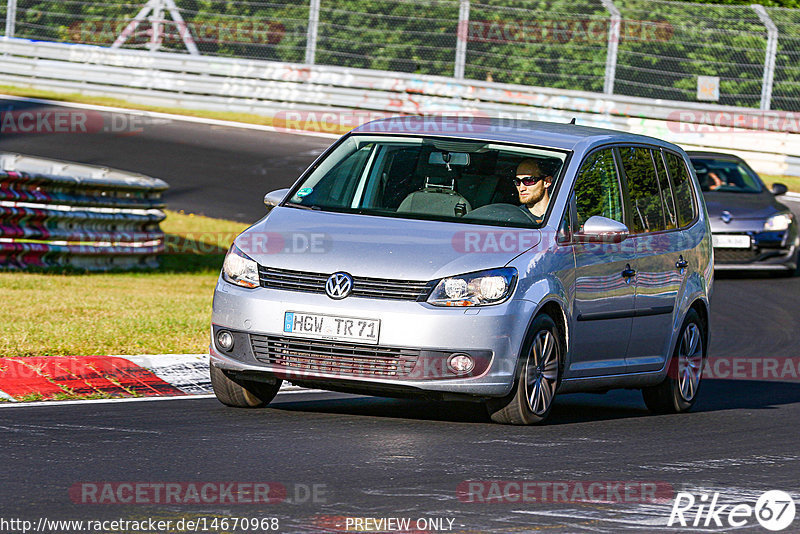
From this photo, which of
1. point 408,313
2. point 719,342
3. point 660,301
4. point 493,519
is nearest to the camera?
point 493,519

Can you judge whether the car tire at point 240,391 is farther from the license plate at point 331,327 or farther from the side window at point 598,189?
the side window at point 598,189

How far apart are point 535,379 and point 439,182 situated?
1361mm

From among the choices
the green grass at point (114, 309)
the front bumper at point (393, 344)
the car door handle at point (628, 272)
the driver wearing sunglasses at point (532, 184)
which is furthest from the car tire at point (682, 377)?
the green grass at point (114, 309)

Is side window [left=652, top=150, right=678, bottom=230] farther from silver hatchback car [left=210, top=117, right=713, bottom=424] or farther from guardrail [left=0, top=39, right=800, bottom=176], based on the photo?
guardrail [left=0, top=39, right=800, bottom=176]

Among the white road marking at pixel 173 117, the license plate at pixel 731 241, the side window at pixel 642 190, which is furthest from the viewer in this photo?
the white road marking at pixel 173 117

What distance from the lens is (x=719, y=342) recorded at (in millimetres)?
13852

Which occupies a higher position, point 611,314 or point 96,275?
point 611,314

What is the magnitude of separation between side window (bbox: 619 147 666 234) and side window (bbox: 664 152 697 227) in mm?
318

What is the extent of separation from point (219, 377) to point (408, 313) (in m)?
1.37

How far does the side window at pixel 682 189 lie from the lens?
402 inches

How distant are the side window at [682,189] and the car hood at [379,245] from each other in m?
2.19

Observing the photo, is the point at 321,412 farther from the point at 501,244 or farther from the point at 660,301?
the point at 660,301

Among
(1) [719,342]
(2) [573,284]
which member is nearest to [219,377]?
(2) [573,284]

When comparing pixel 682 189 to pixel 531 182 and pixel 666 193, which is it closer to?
pixel 666 193
